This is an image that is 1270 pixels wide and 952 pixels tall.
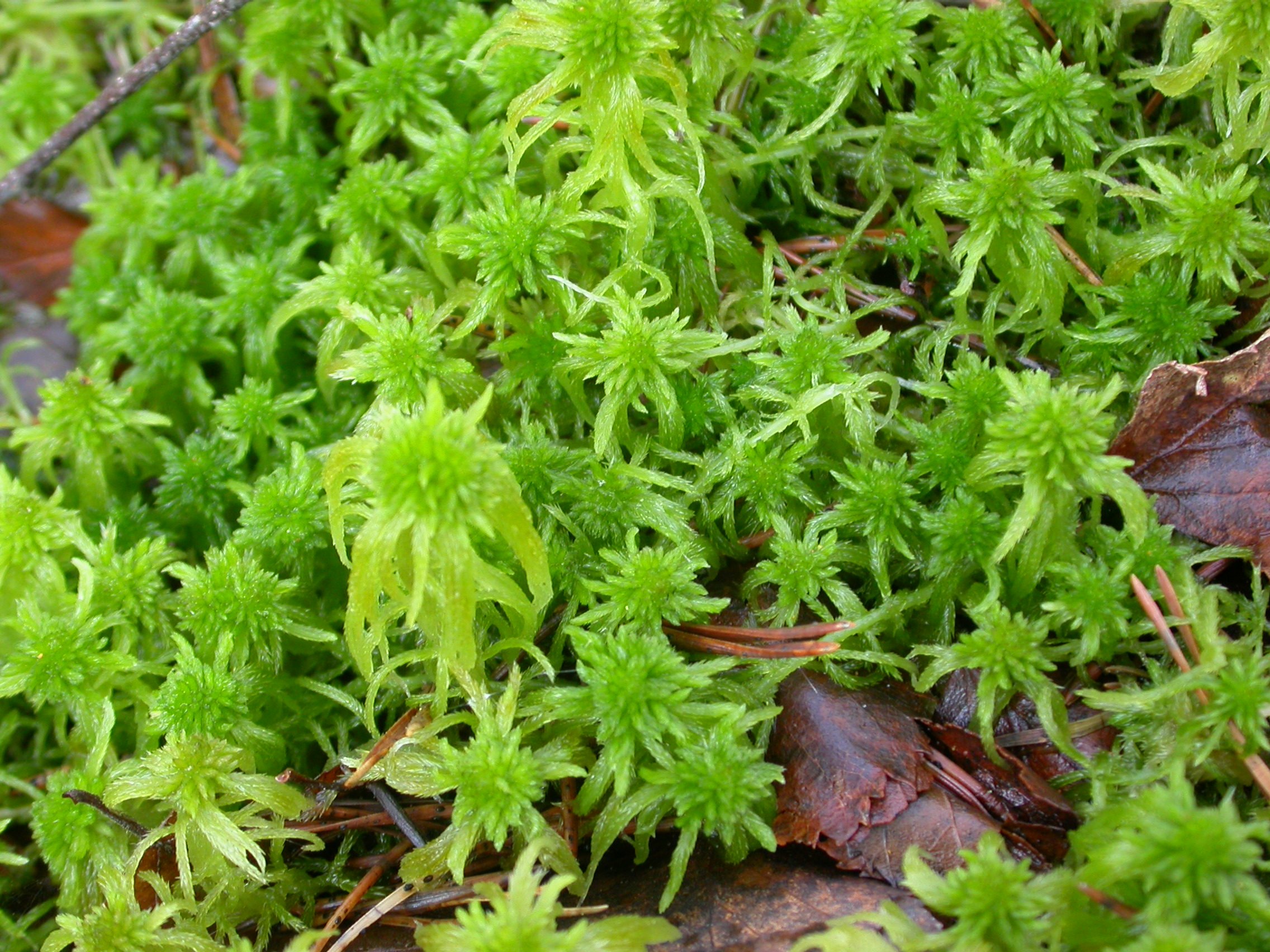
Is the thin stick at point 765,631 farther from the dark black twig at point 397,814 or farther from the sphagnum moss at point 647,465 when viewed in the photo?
the dark black twig at point 397,814

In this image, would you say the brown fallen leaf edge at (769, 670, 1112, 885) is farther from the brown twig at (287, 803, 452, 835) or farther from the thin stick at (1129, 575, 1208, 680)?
the brown twig at (287, 803, 452, 835)

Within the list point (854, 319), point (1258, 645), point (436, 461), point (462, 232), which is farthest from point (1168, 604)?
point (462, 232)

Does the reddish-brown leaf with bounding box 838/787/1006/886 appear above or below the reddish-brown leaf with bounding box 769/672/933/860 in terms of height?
below

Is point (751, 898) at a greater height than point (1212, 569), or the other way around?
point (1212, 569)

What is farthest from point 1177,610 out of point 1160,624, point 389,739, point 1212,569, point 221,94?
point 221,94

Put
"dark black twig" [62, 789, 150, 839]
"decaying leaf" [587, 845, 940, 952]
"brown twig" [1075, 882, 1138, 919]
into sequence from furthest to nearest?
"dark black twig" [62, 789, 150, 839]
"decaying leaf" [587, 845, 940, 952]
"brown twig" [1075, 882, 1138, 919]

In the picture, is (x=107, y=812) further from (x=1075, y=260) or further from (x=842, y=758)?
A: (x=1075, y=260)

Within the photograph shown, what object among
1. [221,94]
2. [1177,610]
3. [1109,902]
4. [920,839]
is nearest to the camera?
[1109,902]

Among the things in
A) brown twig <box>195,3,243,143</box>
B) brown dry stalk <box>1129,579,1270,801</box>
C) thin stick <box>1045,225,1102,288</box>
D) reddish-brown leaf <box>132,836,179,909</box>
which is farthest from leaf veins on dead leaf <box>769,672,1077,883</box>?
brown twig <box>195,3,243,143</box>
